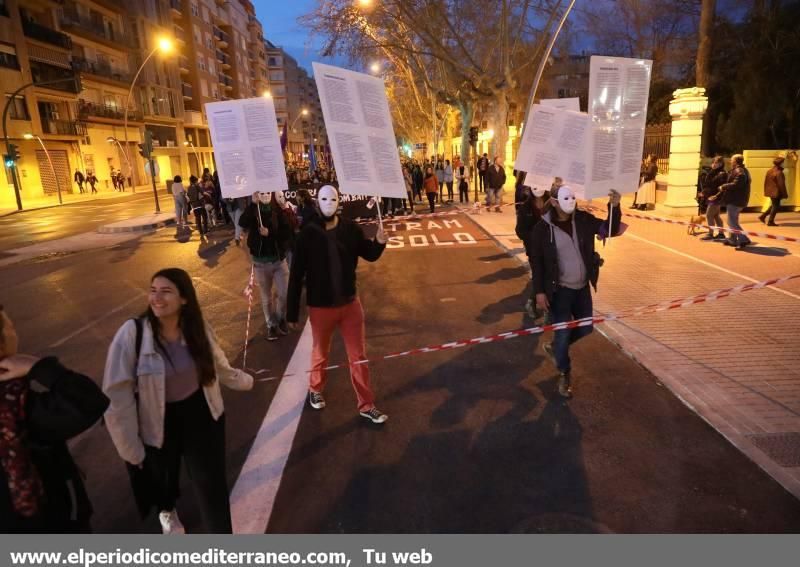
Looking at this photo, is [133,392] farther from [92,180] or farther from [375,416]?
[92,180]

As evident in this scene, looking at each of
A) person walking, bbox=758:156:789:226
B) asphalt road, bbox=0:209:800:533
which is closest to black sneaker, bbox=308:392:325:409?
asphalt road, bbox=0:209:800:533

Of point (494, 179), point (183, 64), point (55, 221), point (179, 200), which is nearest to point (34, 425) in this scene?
point (494, 179)

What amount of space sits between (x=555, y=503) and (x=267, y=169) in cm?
421

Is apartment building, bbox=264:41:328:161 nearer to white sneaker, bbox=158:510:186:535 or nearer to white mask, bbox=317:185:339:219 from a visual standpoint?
white mask, bbox=317:185:339:219

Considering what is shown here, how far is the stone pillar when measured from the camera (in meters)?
16.2

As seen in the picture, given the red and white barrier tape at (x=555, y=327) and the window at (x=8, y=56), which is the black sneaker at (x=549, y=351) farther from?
the window at (x=8, y=56)

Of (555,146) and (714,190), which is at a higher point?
(555,146)

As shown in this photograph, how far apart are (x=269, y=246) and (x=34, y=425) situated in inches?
184

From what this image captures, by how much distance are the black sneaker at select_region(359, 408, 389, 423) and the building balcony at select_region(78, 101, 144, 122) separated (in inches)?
1799

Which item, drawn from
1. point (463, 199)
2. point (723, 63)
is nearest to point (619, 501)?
point (463, 199)

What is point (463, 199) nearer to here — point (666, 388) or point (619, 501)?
point (666, 388)

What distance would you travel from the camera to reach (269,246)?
6.67 meters
